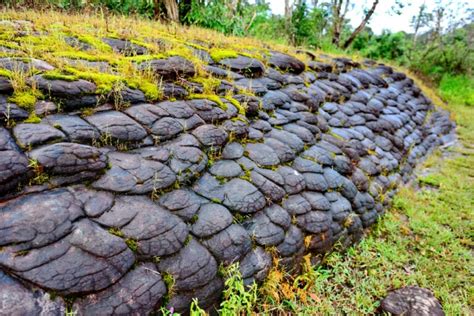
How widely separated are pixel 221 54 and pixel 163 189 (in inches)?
128

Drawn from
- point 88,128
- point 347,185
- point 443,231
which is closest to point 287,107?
point 347,185

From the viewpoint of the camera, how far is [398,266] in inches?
155

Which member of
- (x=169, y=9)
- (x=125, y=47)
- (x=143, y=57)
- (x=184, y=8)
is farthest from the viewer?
(x=184, y=8)

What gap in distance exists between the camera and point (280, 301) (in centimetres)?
312

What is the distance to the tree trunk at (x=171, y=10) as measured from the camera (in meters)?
8.38

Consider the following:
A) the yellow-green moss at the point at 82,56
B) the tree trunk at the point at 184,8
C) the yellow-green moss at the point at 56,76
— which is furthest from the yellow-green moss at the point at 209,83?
the tree trunk at the point at 184,8

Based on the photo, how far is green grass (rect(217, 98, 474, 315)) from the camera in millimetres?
3180

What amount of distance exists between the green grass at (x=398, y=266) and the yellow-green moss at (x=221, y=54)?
3.44 metres

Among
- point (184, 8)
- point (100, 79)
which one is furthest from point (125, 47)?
point (184, 8)

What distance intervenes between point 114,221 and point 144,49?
9.78 ft

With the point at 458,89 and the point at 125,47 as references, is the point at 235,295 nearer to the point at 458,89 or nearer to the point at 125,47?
the point at 125,47

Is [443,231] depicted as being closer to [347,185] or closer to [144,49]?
[347,185]

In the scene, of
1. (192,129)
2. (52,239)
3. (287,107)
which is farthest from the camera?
(287,107)

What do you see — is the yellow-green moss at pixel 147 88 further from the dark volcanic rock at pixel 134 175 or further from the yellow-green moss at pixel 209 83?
the dark volcanic rock at pixel 134 175
